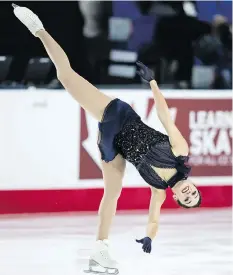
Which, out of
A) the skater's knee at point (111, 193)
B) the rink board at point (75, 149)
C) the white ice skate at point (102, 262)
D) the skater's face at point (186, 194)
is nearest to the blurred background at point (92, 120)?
the rink board at point (75, 149)

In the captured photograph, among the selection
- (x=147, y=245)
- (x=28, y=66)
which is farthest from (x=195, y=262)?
(x=28, y=66)

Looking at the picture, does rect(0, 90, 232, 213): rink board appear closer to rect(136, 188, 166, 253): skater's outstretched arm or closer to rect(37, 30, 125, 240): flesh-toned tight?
rect(37, 30, 125, 240): flesh-toned tight

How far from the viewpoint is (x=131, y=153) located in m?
4.80

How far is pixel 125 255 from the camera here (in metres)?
5.42

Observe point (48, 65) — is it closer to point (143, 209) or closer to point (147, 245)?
point (143, 209)

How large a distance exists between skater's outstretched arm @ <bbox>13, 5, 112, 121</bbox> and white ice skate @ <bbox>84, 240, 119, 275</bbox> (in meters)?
0.76

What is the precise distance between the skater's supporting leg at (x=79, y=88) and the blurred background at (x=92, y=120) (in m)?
1.40

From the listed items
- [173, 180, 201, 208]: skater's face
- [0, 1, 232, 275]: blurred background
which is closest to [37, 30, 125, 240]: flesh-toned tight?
[173, 180, 201, 208]: skater's face

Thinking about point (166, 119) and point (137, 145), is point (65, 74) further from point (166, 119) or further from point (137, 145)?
point (166, 119)

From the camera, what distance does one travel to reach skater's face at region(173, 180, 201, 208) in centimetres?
468

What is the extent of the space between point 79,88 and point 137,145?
534mm

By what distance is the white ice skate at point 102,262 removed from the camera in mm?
4801

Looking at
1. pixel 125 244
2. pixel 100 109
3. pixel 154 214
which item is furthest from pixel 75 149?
pixel 154 214

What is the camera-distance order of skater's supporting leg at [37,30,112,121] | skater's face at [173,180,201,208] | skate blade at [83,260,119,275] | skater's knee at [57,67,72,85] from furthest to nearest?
skater's knee at [57,67,72,85]
skater's supporting leg at [37,30,112,121]
skate blade at [83,260,119,275]
skater's face at [173,180,201,208]
